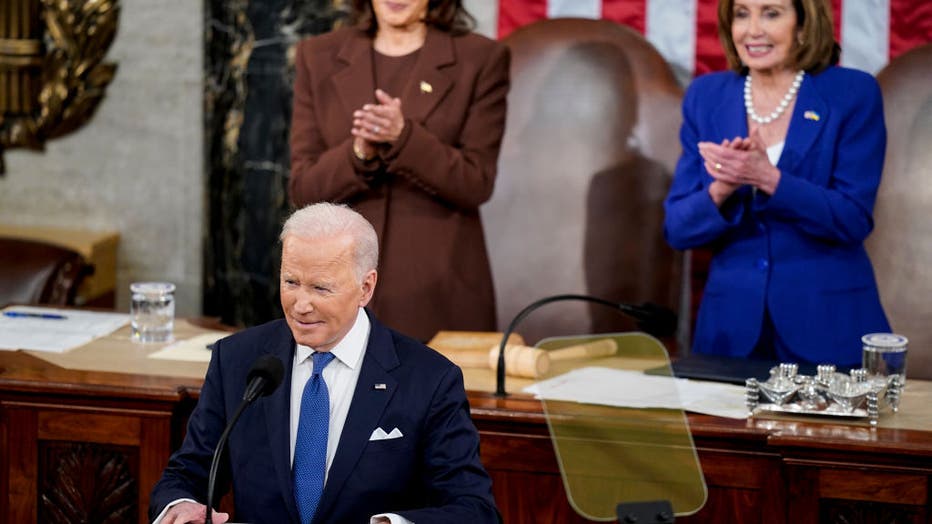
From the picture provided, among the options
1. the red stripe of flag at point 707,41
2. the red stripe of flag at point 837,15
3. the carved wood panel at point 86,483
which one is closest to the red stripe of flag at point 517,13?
the red stripe of flag at point 707,41

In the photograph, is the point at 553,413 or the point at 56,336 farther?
the point at 56,336

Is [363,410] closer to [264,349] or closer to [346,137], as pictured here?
[264,349]

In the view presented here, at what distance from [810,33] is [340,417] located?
194cm

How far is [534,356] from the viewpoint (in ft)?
13.0

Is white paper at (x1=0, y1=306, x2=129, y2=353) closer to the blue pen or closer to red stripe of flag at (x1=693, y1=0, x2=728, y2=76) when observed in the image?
the blue pen

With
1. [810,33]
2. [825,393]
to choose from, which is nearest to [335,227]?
[825,393]

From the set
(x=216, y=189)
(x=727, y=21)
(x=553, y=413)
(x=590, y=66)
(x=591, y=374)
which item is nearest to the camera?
(x=553, y=413)

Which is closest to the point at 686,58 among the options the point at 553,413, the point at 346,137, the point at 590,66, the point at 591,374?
the point at 590,66

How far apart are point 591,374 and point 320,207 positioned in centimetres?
121

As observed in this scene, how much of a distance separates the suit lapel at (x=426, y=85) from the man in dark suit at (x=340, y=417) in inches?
58.0

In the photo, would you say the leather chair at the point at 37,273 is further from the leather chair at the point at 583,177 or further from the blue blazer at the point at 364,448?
the blue blazer at the point at 364,448

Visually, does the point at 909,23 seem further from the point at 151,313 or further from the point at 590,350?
the point at 151,313

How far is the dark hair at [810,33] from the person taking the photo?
4195mm

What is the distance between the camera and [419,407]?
3016 millimetres
